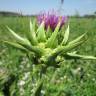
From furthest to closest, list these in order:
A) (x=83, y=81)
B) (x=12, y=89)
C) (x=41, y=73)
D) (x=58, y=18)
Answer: (x=83, y=81) → (x=58, y=18) → (x=12, y=89) → (x=41, y=73)

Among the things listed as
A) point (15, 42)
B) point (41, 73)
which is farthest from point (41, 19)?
point (41, 73)

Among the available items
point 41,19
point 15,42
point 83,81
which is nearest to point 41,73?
point 15,42

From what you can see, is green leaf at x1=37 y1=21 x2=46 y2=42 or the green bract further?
green leaf at x1=37 y1=21 x2=46 y2=42

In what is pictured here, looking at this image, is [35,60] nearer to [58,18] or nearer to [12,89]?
[12,89]

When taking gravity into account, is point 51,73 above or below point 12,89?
below

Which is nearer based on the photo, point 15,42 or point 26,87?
point 15,42

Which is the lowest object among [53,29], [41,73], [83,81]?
[83,81]

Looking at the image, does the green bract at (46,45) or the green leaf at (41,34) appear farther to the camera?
the green leaf at (41,34)

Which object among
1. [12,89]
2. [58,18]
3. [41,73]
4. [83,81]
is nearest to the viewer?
[41,73]
